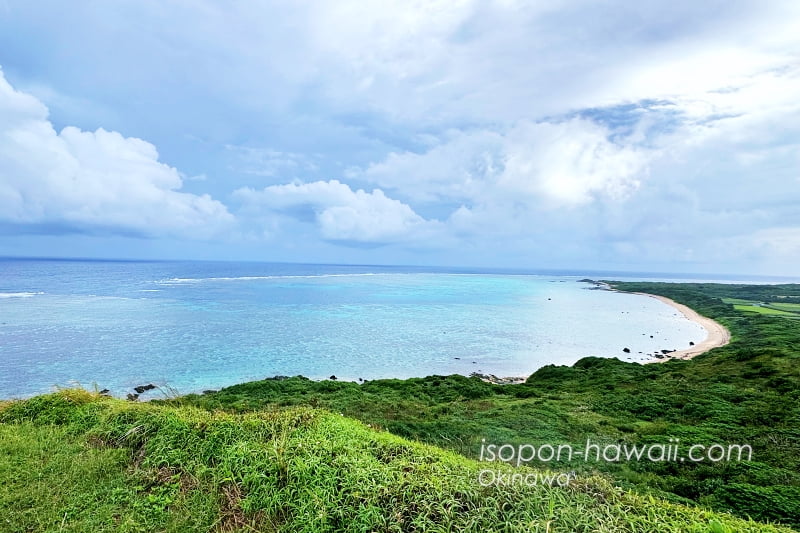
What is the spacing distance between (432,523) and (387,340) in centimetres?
2948

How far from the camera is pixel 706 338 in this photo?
3381 centimetres

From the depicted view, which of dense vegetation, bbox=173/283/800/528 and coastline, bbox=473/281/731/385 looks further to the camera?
coastline, bbox=473/281/731/385

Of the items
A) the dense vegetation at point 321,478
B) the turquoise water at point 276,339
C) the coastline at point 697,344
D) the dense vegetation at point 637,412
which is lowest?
the turquoise water at point 276,339

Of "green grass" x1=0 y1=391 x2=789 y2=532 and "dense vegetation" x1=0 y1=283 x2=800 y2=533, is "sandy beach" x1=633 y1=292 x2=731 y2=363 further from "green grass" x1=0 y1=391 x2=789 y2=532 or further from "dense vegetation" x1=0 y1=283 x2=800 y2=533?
"green grass" x1=0 y1=391 x2=789 y2=532

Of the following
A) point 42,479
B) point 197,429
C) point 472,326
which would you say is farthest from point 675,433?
point 472,326

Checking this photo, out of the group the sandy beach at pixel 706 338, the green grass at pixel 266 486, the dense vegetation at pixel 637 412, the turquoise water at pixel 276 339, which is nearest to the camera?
the green grass at pixel 266 486

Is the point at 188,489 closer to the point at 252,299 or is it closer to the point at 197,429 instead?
the point at 197,429

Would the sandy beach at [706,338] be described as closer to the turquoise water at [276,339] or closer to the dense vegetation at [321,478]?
the turquoise water at [276,339]

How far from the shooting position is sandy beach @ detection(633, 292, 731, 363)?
27259 mm

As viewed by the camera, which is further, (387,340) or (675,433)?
(387,340)

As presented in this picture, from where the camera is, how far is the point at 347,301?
59531 mm

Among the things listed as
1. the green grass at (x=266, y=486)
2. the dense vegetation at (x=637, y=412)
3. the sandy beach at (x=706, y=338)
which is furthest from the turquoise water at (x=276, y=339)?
the green grass at (x=266, y=486)

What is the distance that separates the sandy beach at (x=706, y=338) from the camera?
27259mm

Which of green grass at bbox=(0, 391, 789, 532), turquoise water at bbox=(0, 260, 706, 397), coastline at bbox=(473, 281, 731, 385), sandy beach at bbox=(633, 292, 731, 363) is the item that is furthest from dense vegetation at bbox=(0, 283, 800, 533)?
sandy beach at bbox=(633, 292, 731, 363)
